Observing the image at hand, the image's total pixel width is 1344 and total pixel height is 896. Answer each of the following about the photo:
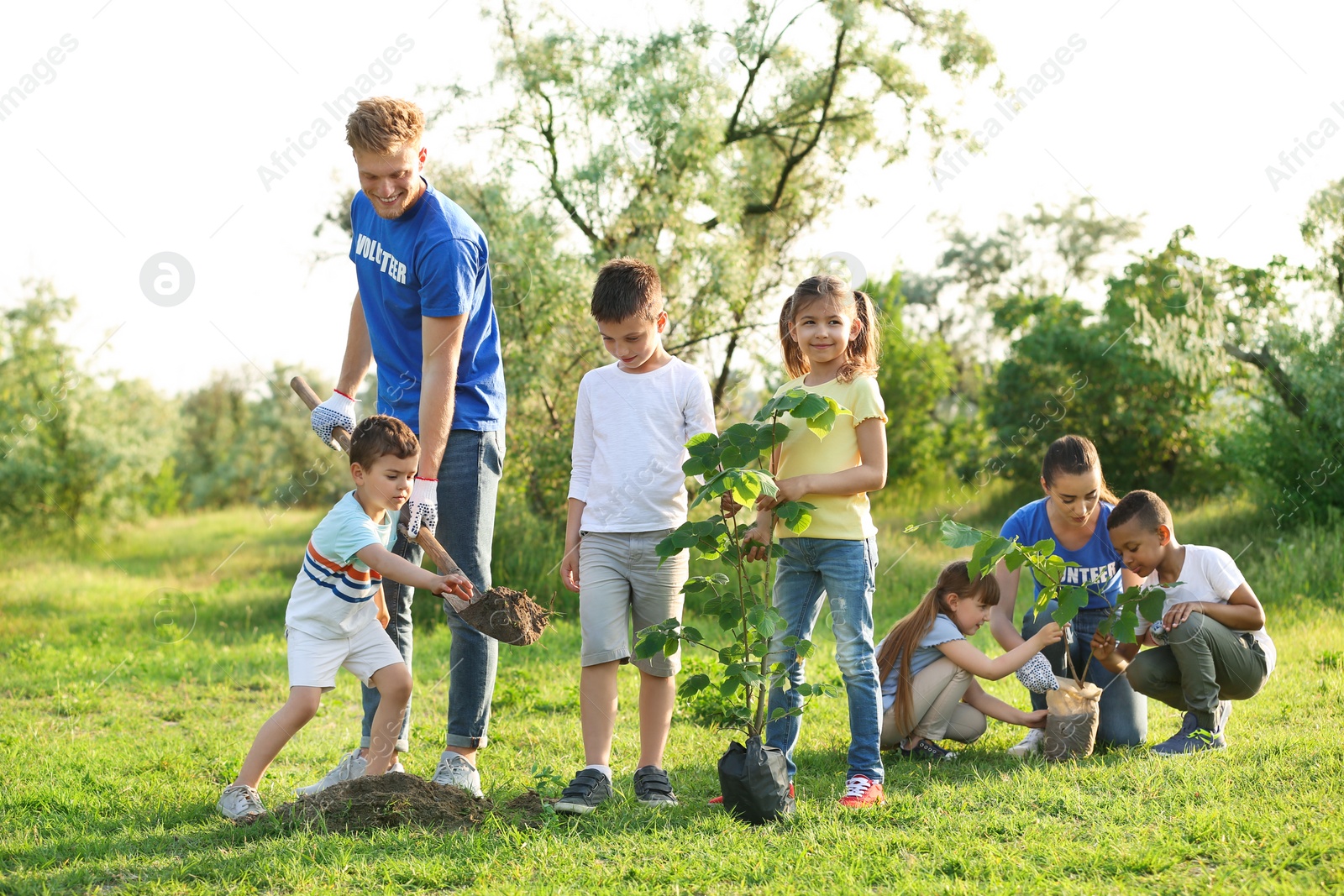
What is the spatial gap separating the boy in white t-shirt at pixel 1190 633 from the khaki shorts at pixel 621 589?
185 centimetres

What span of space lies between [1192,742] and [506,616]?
2.74 m

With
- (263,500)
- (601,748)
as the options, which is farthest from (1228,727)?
(263,500)

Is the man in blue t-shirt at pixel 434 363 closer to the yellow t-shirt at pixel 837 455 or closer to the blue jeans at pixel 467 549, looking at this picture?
the blue jeans at pixel 467 549

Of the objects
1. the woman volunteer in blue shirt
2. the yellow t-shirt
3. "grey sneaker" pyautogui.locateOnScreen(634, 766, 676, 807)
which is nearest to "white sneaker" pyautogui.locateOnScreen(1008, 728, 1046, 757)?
the woman volunteer in blue shirt

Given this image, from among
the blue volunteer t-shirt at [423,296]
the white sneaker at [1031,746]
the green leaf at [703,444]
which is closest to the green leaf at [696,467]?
the green leaf at [703,444]

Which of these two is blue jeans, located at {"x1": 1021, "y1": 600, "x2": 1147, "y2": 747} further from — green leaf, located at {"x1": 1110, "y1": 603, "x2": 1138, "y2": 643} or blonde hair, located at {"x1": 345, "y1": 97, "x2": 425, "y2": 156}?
blonde hair, located at {"x1": 345, "y1": 97, "x2": 425, "y2": 156}

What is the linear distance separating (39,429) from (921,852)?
16.9 metres

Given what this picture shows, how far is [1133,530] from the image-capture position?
157 inches

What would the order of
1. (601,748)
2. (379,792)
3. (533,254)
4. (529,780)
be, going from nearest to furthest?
(379,792) < (601,748) < (529,780) < (533,254)

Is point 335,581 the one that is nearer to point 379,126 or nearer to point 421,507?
point 421,507

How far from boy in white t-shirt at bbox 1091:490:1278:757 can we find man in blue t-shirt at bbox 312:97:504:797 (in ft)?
8.07

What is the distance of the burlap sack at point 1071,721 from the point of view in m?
3.94

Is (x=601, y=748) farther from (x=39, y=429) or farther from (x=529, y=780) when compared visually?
(x=39, y=429)

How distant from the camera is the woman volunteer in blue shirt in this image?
4137mm
